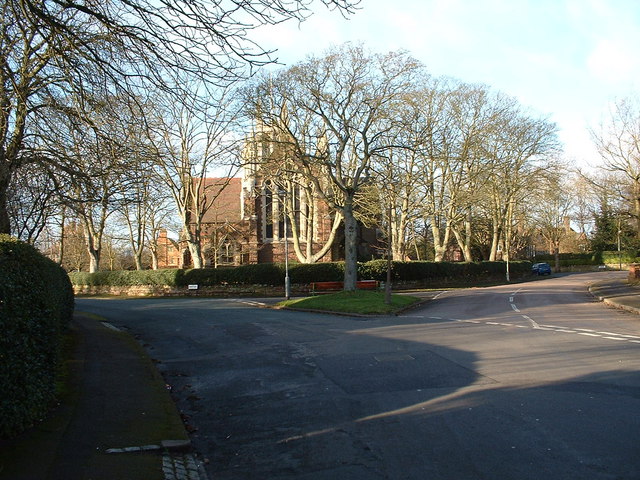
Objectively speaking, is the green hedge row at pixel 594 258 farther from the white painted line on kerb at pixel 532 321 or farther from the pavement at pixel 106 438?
the pavement at pixel 106 438

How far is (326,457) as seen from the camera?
17.9ft

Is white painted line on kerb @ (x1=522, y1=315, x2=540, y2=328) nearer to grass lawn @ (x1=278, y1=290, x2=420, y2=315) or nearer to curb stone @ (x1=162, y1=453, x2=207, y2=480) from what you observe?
grass lawn @ (x1=278, y1=290, x2=420, y2=315)

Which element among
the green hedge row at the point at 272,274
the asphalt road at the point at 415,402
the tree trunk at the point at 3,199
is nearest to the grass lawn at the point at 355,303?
the asphalt road at the point at 415,402

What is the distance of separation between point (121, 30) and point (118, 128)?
5466 millimetres

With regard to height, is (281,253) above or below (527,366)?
above

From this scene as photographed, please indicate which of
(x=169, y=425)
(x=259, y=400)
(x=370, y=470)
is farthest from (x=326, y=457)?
(x=259, y=400)

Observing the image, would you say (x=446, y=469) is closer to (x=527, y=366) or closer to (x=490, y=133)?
(x=527, y=366)

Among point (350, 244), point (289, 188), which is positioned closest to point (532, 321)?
point (350, 244)

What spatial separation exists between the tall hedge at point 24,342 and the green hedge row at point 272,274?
3547 cm

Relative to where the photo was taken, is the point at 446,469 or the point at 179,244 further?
the point at 179,244

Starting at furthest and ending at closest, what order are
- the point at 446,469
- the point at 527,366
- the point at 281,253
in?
the point at 281,253, the point at 527,366, the point at 446,469

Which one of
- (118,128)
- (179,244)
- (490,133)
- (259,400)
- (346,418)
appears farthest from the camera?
(179,244)

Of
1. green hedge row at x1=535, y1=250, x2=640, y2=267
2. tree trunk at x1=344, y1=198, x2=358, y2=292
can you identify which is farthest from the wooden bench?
green hedge row at x1=535, y1=250, x2=640, y2=267

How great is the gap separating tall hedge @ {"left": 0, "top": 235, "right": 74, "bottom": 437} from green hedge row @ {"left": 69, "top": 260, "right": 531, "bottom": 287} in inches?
1396
